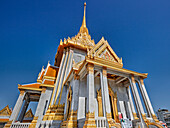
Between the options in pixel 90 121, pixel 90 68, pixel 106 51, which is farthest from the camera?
pixel 106 51

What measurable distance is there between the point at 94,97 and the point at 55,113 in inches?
161

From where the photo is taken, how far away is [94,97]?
7660 millimetres

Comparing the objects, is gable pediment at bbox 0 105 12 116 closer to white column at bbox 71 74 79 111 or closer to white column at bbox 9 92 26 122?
white column at bbox 9 92 26 122

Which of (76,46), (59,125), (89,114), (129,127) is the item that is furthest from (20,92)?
(129,127)

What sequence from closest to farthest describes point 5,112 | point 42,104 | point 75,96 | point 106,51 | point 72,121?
point 72,121 < point 75,96 < point 106,51 < point 42,104 < point 5,112

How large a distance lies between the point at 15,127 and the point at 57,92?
499 centimetres

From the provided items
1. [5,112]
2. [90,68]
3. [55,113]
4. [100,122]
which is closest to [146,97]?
[100,122]

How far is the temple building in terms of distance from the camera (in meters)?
5.74

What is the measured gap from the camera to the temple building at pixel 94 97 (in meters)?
5.74

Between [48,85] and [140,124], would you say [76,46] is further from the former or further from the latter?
[140,124]

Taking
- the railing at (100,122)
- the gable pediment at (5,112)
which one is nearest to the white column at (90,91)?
the railing at (100,122)

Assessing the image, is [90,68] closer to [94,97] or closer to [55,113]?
[94,97]

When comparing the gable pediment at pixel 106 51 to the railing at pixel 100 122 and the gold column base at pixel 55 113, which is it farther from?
the gold column base at pixel 55 113

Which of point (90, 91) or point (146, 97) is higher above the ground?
point (146, 97)
